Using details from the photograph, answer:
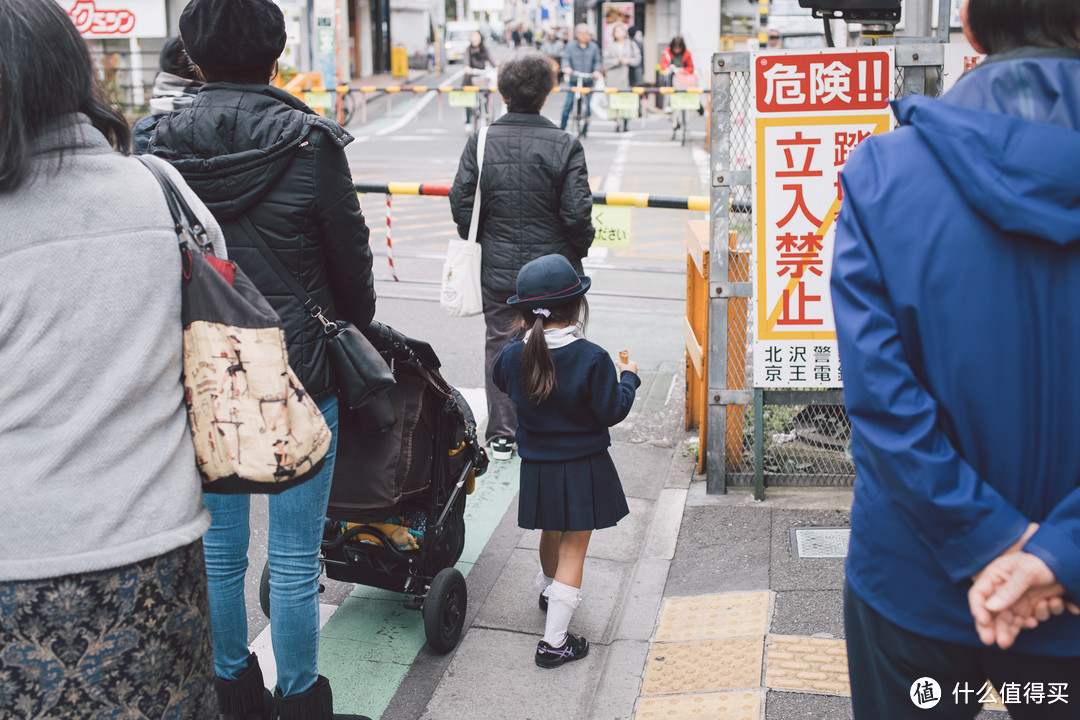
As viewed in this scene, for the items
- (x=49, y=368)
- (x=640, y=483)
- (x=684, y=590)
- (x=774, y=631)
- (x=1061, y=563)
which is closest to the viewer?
(x=1061, y=563)

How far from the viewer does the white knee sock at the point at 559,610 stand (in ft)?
11.9

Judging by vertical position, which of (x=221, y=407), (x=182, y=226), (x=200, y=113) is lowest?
(x=221, y=407)

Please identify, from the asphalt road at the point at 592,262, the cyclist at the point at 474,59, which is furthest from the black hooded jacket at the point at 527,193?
the cyclist at the point at 474,59

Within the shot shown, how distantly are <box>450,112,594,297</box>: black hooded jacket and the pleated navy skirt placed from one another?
1693mm

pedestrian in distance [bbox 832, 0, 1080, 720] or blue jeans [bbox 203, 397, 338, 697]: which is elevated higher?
pedestrian in distance [bbox 832, 0, 1080, 720]

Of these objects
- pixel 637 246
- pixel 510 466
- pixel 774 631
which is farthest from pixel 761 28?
pixel 774 631

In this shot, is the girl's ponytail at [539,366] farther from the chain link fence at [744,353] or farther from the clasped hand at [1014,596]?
the clasped hand at [1014,596]

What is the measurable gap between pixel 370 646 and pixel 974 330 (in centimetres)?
267

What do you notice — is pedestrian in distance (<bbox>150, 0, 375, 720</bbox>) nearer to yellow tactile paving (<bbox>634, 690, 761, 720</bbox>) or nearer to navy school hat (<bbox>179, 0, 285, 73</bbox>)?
navy school hat (<bbox>179, 0, 285, 73</bbox>)

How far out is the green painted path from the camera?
11.6 feet

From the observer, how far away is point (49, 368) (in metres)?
1.81

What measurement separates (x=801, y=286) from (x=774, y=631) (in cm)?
145

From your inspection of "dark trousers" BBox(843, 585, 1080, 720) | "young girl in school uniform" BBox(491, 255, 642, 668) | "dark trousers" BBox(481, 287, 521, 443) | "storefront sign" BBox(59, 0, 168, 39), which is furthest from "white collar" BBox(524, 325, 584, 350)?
"storefront sign" BBox(59, 0, 168, 39)

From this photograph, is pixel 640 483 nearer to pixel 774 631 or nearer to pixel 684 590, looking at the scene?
pixel 684 590
